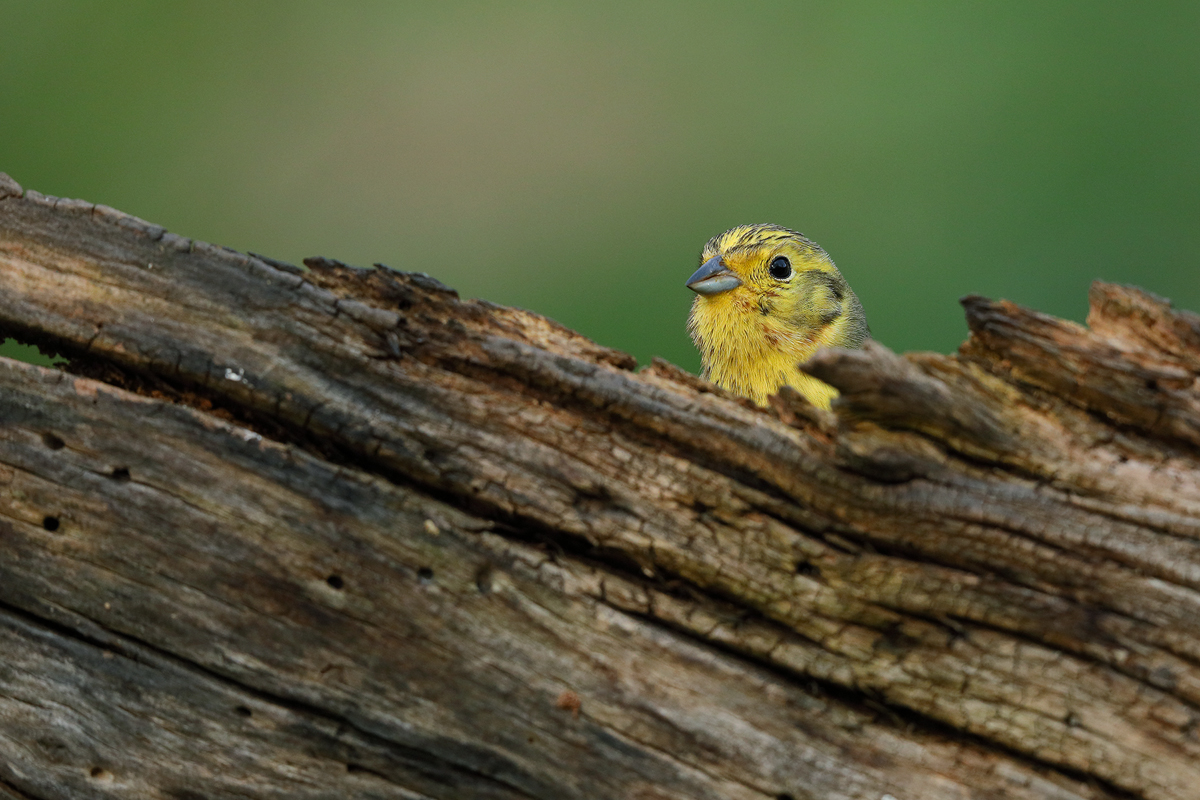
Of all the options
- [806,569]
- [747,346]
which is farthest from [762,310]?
[806,569]

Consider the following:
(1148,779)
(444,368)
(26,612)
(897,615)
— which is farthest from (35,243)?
(1148,779)

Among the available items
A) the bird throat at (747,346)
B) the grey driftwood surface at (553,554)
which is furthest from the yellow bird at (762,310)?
the grey driftwood surface at (553,554)

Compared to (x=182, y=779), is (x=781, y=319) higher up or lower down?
higher up

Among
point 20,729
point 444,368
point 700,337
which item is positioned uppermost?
point 700,337

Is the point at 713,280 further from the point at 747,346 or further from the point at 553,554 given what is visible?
the point at 553,554

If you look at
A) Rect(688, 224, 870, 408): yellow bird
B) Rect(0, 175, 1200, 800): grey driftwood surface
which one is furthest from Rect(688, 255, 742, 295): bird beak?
Rect(0, 175, 1200, 800): grey driftwood surface

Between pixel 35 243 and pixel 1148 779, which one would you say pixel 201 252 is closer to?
pixel 35 243

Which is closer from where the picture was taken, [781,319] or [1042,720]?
[1042,720]

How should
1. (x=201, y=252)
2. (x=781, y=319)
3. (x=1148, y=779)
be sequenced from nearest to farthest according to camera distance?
(x=1148, y=779), (x=201, y=252), (x=781, y=319)
